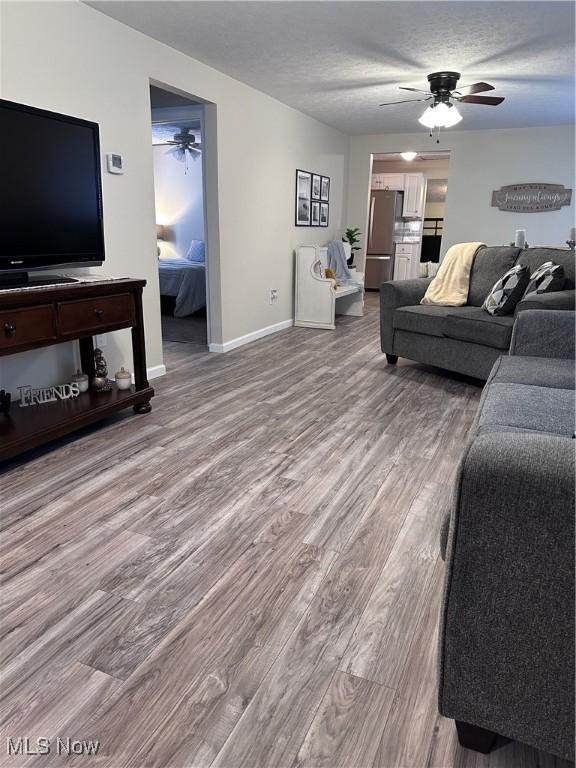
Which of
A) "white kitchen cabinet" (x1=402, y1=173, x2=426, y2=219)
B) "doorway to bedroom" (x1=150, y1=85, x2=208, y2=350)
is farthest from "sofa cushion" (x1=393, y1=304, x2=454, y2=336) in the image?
"white kitchen cabinet" (x1=402, y1=173, x2=426, y2=219)

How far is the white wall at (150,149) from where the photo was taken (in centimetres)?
269

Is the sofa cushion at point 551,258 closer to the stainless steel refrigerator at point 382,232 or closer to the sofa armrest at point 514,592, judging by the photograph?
the sofa armrest at point 514,592

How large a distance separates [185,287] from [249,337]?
1507 millimetres

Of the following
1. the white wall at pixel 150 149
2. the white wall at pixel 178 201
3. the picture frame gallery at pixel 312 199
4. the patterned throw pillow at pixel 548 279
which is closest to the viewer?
the white wall at pixel 150 149

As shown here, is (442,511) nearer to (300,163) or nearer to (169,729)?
(169,729)

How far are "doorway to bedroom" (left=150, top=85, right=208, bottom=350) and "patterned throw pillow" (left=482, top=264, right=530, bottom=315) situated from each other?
8.34 feet

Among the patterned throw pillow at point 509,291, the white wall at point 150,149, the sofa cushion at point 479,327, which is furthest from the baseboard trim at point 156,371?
the patterned throw pillow at point 509,291

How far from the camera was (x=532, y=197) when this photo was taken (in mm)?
6328

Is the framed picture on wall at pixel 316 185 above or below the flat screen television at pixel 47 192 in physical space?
above

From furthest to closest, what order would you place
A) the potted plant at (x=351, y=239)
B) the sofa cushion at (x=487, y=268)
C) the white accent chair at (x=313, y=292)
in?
the potted plant at (x=351, y=239)
the white accent chair at (x=313, y=292)
the sofa cushion at (x=487, y=268)

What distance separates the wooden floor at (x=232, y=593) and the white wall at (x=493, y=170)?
449cm

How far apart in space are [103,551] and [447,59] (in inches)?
155

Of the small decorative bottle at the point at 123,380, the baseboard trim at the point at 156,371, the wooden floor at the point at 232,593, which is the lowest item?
the wooden floor at the point at 232,593

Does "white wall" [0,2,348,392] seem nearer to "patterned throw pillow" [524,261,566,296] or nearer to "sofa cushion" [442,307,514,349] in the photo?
"sofa cushion" [442,307,514,349]
